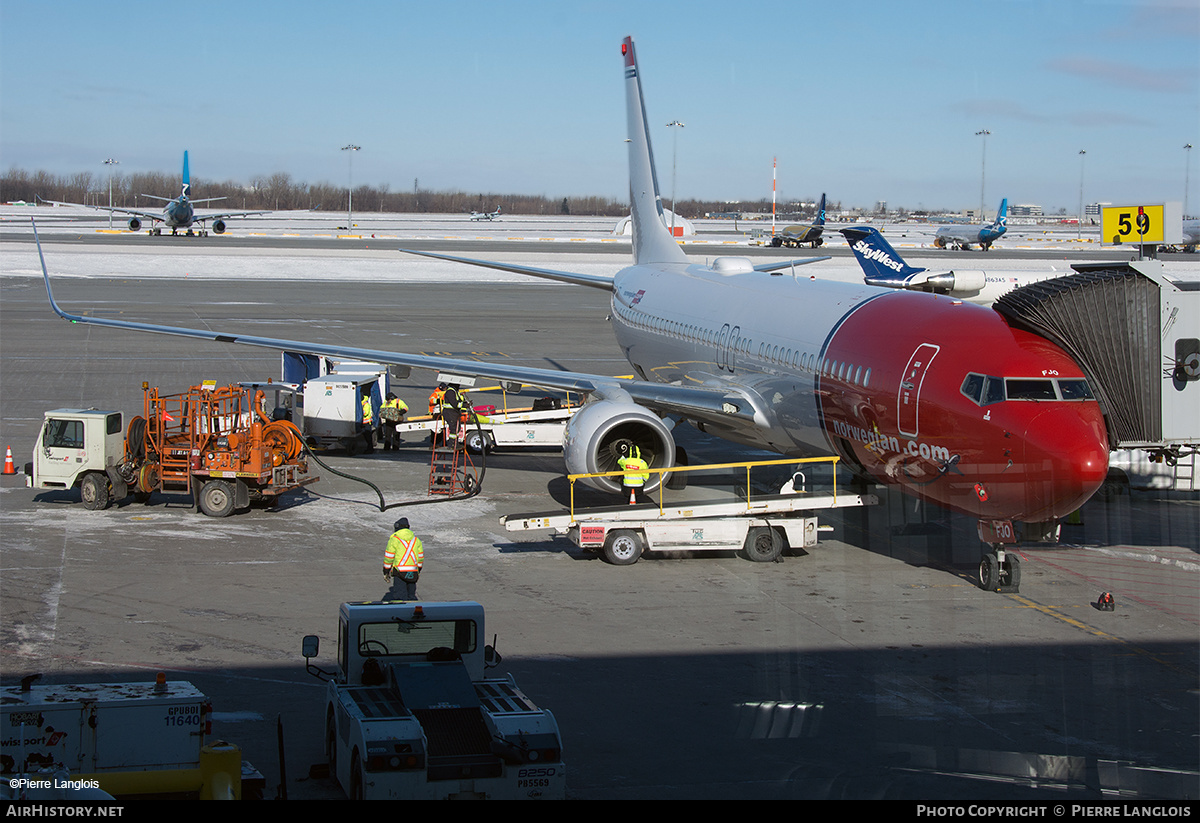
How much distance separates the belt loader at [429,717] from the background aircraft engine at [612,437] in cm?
918

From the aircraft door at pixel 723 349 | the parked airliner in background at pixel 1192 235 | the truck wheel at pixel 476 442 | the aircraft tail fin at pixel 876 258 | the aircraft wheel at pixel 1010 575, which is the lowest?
the aircraft wheel at pixel 1010 575

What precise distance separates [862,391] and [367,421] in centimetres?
1345

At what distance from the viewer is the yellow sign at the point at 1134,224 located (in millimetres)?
17484

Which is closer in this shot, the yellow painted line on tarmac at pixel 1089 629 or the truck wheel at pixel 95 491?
the yellow painted line on tarmac at pixel 1089 629

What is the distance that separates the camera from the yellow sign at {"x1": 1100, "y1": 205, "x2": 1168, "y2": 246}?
17484mm

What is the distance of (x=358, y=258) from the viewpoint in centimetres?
9231

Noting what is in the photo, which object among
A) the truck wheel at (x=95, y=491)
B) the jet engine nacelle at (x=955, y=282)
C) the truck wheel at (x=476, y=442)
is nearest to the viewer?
the truck wheel at (x=95, y=491)

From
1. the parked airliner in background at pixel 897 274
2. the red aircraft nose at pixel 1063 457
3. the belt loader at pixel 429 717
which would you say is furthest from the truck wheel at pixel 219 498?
the parked airliner in background at pixel 897 274

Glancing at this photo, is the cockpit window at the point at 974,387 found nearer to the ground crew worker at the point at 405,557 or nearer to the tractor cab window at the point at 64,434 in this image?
the ground crew worker at the point at 405,557

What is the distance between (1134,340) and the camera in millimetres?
15734

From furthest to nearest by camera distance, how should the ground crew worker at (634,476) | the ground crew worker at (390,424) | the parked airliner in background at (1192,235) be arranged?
the parked airliner in background at (1192,235) < the ground crew worker at (390,424) < the ground crew worker at (634,476)

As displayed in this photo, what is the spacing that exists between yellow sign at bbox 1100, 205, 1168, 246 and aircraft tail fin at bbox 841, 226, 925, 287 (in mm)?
21701

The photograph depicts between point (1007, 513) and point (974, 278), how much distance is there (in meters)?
24.4

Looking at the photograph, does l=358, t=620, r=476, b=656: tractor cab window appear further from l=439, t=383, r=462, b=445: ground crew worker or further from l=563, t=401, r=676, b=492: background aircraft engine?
l=439, t=383, r=462, b=445: ground crew worker
